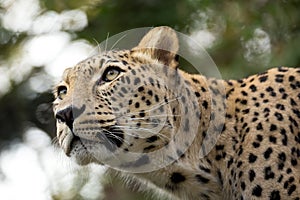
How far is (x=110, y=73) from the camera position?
940cm

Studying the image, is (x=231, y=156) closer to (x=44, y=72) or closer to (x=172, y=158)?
(x=172, y=158)

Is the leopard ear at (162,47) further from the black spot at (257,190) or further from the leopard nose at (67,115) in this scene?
the black spot at (257,190)

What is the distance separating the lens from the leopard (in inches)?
354

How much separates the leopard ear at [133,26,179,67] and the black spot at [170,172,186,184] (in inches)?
38.2

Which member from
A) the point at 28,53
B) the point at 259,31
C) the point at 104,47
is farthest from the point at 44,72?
the point at 104,47

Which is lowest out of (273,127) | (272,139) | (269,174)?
(269,174)

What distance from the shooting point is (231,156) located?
30.7 feet

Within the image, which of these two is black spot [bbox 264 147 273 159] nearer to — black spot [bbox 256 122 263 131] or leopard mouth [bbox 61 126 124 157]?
black spot [bbox 256 122 263 131]

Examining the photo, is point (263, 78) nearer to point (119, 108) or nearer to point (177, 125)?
point (177, 125)

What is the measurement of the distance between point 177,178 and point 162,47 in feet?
3.88

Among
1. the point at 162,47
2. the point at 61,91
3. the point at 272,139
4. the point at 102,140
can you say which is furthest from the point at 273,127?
the point at 61,91

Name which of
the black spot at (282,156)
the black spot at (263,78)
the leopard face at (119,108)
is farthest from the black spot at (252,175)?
the black spot at (263,78)

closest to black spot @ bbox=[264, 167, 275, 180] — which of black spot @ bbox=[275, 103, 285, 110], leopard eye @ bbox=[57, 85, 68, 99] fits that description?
black spot @ bbox=[275, 103, 285, 110]

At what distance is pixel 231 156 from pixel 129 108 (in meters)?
0.98
